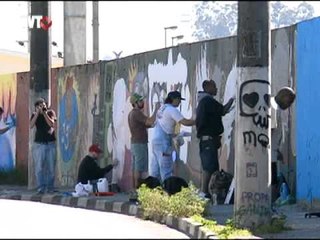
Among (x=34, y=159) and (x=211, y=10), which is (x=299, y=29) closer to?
(x=34, y=159)

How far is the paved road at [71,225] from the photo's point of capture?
1206 cm

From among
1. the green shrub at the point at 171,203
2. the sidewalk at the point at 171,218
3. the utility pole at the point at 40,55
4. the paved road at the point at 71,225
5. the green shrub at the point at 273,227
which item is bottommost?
the paved road at the point at 71,225

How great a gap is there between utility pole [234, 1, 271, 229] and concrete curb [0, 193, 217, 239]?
0.63 m

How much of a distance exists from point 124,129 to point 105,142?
1010 millimetres

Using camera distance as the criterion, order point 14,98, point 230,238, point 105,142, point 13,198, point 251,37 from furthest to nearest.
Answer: point 14,98 → point 105,142 → point 13,198 → point 251,37 → point 230,238

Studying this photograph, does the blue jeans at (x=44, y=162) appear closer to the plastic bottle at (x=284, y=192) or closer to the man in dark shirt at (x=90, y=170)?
the man in dark shirt at (x=90, y=170)

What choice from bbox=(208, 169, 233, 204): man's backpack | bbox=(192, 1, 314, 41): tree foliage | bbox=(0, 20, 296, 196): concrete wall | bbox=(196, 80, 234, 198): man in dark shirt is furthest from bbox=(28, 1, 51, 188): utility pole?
bbox=(192, 1, 314, 41): tree foliage

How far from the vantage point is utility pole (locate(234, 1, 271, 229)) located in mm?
11766

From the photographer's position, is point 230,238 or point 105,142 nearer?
point 230,238

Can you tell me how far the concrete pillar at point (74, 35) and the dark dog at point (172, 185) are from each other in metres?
13.4

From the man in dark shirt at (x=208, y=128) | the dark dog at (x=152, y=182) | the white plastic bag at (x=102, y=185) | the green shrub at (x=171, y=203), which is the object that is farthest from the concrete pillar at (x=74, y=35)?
the green shrub at (x=171, y=203)

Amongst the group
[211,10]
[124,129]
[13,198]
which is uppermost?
[211,10]

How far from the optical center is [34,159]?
64.0 feet

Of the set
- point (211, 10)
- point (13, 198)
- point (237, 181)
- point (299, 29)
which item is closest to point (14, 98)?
point (13, 198)
